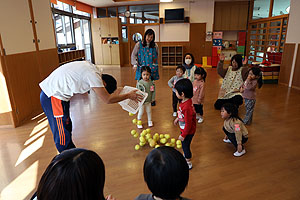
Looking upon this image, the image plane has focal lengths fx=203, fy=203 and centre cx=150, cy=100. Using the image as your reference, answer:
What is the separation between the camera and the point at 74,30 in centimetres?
944

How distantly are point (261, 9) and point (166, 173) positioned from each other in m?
10.0

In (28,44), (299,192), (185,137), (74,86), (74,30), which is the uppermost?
(74,30)

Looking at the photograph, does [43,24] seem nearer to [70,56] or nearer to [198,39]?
[70,56]

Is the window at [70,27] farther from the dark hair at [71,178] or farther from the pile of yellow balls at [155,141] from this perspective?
the dark hair at [71,178]

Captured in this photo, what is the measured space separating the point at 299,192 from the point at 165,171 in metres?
1.77

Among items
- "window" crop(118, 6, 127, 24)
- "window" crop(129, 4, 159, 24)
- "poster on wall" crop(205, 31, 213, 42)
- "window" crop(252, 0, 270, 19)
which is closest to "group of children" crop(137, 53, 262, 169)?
"window" crop(252, 0, 270, 19)

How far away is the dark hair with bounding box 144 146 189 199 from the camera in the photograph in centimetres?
87

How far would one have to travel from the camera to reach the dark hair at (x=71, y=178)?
0.69m

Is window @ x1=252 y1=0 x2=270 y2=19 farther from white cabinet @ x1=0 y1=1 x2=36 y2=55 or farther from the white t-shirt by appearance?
the white t-shirt

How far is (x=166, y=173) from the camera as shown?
2.84 feet

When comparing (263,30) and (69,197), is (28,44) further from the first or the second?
(263,30)

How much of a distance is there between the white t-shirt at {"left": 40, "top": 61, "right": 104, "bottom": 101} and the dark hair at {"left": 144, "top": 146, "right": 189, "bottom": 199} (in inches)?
40.1

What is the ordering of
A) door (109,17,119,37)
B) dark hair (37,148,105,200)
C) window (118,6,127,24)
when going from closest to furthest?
1. dark hair (37,148,105,200)
2. door (109,17,119,37)
3. window (118,6,127,24)

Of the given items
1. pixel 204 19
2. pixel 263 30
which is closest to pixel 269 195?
pixel 263 30
